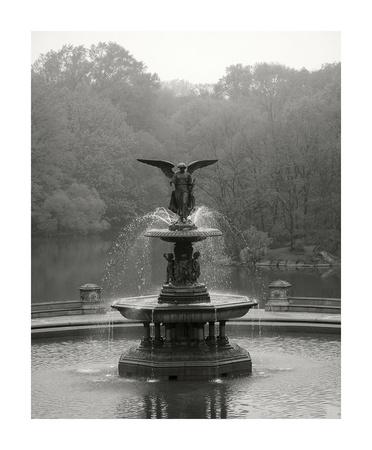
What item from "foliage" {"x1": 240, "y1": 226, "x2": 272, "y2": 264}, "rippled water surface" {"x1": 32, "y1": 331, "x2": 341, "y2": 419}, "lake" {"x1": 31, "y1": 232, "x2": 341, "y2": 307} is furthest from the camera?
"foliage" {"x1": 240, "y1": 226, "x2": 272, "y2": 264}

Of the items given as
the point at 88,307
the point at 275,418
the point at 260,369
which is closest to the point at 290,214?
the point at 88,307

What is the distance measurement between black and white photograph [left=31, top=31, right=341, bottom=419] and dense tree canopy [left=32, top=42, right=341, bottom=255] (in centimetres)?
15

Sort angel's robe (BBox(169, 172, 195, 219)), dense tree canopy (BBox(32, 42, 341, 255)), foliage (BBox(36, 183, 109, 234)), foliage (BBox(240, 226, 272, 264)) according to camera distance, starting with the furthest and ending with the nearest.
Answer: foliage (BBox(36, 183, 109, 234)) < dense tree canopy (BBox(32, 42, 341, 255)) < foliage (BBox(240, 226, 272, 264)) < angel's robe (BBox(169, 172, 195, 219))

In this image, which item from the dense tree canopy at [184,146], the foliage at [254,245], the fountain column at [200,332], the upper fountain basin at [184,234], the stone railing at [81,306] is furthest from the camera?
the dense tree canopy at [184,146]

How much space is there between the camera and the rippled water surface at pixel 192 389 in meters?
20.0

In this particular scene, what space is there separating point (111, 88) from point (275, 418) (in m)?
74.4

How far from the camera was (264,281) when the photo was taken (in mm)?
59125

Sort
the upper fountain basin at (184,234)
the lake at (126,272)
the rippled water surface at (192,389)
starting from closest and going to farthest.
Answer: the rippled water surface at (192,389) < the upper fountain basin at (184,234) < the lake at (126,272)

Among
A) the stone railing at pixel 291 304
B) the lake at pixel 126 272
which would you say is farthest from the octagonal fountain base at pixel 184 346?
the lake at pixel 126 272

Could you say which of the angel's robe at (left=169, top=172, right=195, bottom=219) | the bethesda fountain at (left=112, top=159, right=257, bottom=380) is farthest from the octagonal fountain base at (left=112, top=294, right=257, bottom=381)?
the angel's robe at (left=169, top=172, right=195, bottom=219)

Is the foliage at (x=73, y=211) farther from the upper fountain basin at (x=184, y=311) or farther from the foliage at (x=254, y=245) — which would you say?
the upper fountain basin at (x=184, y=311)

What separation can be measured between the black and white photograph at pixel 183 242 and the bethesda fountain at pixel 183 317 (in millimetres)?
37

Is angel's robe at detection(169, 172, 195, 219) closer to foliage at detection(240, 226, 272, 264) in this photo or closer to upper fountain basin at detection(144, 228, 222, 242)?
upper fountain basin at detection(144, 228, 222, 242)

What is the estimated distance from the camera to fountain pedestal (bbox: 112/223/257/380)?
23.2m
